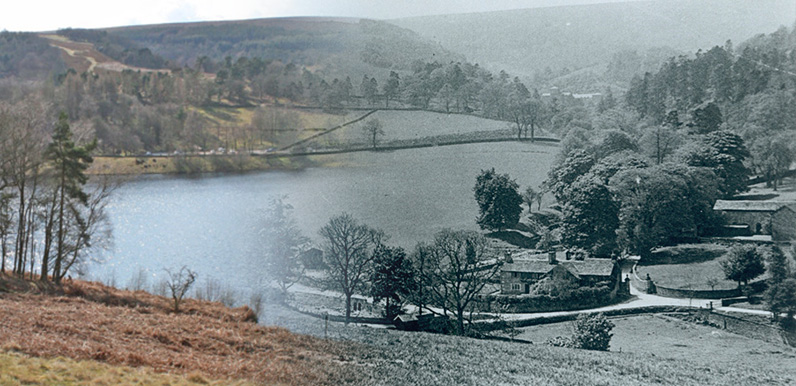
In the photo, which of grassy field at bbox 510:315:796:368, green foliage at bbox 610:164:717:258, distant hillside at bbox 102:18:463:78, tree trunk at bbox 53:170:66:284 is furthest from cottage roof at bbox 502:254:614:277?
tree trunk at bbox 53:170:66:284

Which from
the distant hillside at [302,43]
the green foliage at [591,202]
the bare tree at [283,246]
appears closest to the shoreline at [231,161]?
the green foliage at [591,202]

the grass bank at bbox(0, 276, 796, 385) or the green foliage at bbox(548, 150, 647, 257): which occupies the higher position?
the green foliage at bbox(548, 150, 647, 257)

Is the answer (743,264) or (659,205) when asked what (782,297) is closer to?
(743,264)

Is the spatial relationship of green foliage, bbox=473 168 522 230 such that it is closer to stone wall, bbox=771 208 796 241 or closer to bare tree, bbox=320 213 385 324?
bare tree, bbox=320 213 385 324

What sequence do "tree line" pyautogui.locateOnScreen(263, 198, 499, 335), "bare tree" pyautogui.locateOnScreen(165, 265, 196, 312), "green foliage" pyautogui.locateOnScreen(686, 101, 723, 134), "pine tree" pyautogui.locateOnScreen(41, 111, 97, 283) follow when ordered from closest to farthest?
"tree line" pyautogui.locateOnScreen(263, 198, 499, 335) → "green foliage" pyautogui.locateOnScreen(686, 101, 723, 134) → "bare tree" pyautogui.locateOnScreen(165, 265, 196, 312) → "pine tree" pyautogui.locateOnScreen(41, 111, 97, 283)

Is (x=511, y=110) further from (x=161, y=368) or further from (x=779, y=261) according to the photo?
(x=161, y=368)

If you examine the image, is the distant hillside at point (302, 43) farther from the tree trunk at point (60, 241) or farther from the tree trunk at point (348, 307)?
the tree trunk at point (60, 241)

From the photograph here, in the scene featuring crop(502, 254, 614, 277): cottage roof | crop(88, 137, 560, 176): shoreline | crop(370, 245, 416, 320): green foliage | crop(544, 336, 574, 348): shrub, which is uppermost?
crop(88, 137, 560, 176): shoreline

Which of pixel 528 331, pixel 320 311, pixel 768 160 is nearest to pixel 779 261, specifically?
pixel 768 160
